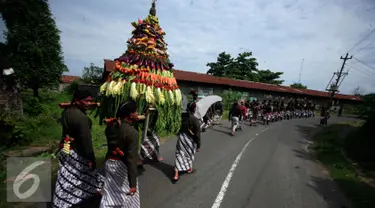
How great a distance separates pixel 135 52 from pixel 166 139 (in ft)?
17.8

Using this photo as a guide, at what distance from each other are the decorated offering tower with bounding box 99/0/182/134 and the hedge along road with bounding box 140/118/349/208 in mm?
1334

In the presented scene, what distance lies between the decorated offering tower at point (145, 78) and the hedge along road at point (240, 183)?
4.38ft

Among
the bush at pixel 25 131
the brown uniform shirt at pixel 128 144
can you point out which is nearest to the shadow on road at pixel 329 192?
the brown uniform shirt at pixel 128 144

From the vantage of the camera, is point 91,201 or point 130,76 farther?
point 130,76

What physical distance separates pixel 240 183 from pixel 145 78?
3316 mm

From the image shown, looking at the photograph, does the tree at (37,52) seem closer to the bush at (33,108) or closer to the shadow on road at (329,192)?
the bush at (33,108)

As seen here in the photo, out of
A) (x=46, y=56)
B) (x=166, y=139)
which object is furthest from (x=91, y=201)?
(x=46, y=56)

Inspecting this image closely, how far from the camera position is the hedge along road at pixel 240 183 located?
4039mm

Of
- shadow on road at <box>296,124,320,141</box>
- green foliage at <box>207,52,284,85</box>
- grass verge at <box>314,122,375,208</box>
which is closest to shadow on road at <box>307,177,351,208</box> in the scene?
grass verge at <box>314,122,375,208</box>

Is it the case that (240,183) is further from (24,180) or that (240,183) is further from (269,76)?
(269,76)

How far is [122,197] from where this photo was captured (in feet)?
9.24

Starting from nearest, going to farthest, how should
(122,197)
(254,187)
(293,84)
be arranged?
(122,197) < (254,187) < (293,84)

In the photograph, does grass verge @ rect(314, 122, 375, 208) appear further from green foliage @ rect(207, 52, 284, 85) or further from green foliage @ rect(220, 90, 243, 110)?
green foliage @ rect(207, 52, 284, 85)

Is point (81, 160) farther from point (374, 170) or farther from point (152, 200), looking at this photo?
point (374, 170)
